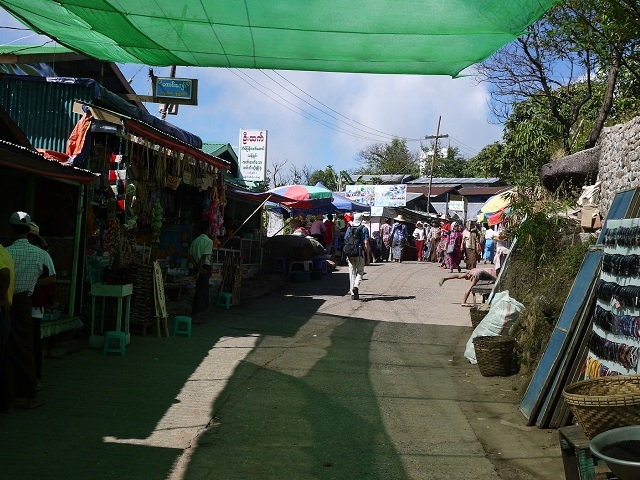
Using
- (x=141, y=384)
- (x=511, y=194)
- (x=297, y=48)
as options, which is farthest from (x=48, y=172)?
(x=511, y=194)

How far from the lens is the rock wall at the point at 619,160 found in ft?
32.6

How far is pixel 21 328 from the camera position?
662 cm

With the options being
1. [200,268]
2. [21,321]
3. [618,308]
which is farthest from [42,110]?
[618,308]

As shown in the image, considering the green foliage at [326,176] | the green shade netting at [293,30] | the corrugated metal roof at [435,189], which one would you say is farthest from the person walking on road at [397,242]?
the green foliage at [326,176]

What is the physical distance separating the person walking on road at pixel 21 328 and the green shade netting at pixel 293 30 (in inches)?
78.1

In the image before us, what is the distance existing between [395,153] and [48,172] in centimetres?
7140

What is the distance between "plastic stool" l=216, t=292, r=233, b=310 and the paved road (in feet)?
8.49

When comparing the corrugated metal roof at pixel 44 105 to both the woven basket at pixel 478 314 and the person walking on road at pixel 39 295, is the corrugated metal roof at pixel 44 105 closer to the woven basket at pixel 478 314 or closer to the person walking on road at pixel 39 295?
the person walking on road at pixel 39 295

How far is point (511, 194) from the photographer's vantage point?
13.2 meters

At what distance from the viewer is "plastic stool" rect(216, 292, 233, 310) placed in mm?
14739

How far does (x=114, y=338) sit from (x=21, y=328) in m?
3.00

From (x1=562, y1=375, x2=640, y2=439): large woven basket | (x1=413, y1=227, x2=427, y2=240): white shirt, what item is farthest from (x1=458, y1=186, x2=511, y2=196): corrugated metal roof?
(x1=562, y1=375, x2=640, y2=439): large woven basket

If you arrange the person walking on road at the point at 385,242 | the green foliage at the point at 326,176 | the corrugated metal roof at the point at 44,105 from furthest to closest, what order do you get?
1. the green foliage at the point at 326,176
2. the person walking on road at the point at 385,242
3. the corrugated metal roof at the point at 44,105

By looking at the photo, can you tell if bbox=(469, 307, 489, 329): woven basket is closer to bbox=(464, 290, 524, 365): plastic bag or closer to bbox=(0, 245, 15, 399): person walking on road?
bbox=(464, 290, 524, 365): plastic bag
